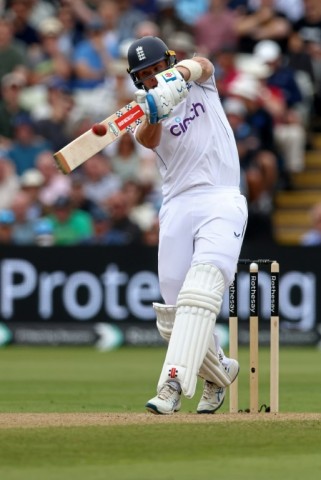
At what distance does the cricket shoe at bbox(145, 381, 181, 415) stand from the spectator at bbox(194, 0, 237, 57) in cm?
1125

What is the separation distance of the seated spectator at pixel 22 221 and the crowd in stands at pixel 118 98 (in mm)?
17

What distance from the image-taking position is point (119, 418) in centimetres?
825

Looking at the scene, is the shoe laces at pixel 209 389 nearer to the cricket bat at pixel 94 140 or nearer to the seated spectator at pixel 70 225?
the cricket bat at pixel 94 140

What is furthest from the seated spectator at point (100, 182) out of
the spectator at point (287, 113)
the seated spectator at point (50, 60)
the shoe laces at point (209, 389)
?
the shoe laces at point (209, 389)

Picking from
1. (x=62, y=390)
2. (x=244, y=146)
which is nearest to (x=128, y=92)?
(x=244, y=146)

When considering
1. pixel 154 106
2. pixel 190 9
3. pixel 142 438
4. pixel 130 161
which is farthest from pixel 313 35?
pixel 142 438

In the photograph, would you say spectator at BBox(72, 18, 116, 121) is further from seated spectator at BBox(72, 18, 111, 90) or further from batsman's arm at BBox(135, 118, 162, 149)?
batsman's arm at BBox(135, 118, 162, 149)

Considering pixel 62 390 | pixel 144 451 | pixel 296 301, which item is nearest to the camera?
pixel 144 451

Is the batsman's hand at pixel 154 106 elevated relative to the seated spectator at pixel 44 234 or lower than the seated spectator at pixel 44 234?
elevated

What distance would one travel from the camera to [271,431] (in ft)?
24.5

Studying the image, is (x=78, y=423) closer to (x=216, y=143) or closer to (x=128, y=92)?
(x=216, y=143)

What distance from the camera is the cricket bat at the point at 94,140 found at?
7.97m

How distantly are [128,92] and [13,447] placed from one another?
1174 centimetres

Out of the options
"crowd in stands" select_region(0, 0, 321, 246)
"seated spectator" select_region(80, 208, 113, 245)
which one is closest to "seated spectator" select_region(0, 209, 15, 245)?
"crowd in stands" select_region(0, 0, 321, 246)
